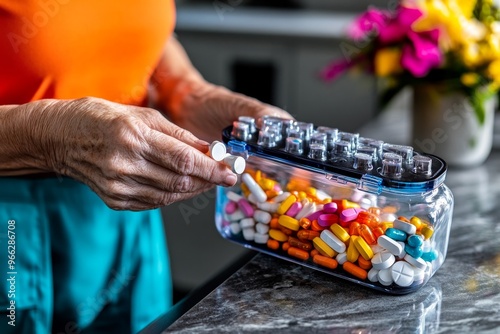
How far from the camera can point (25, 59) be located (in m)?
0.90

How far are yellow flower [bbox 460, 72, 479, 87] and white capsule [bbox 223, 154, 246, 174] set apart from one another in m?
0.61

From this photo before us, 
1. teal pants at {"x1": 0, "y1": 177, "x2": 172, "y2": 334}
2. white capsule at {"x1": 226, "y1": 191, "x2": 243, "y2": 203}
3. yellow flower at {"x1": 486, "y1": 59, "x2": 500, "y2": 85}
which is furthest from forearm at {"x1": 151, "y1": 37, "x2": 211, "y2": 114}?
yellow flower at {"x1": 486, "y1": 59, "x2": 500, "y2": 85}

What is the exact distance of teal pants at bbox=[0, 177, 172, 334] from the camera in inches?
38.0

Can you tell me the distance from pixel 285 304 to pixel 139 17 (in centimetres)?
48

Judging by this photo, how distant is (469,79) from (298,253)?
583mm

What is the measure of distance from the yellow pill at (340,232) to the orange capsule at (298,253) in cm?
6

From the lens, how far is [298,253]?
85 cm

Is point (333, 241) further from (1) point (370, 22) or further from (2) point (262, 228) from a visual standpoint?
(1) point (370, 22)

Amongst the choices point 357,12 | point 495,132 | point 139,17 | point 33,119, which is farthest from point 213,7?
point 33,119

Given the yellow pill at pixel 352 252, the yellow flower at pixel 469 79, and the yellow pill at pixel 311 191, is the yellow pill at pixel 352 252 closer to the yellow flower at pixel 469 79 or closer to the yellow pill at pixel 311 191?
the yellow pill at pixel 311 191

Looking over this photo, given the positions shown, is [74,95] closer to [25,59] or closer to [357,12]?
[25,59]

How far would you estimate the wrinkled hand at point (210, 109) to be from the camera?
998 millimetres

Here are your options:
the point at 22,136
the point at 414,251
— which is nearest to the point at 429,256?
the point at 414,251

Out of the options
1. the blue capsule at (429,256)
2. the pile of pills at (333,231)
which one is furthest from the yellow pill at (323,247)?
the blue capsule at (429,256)
